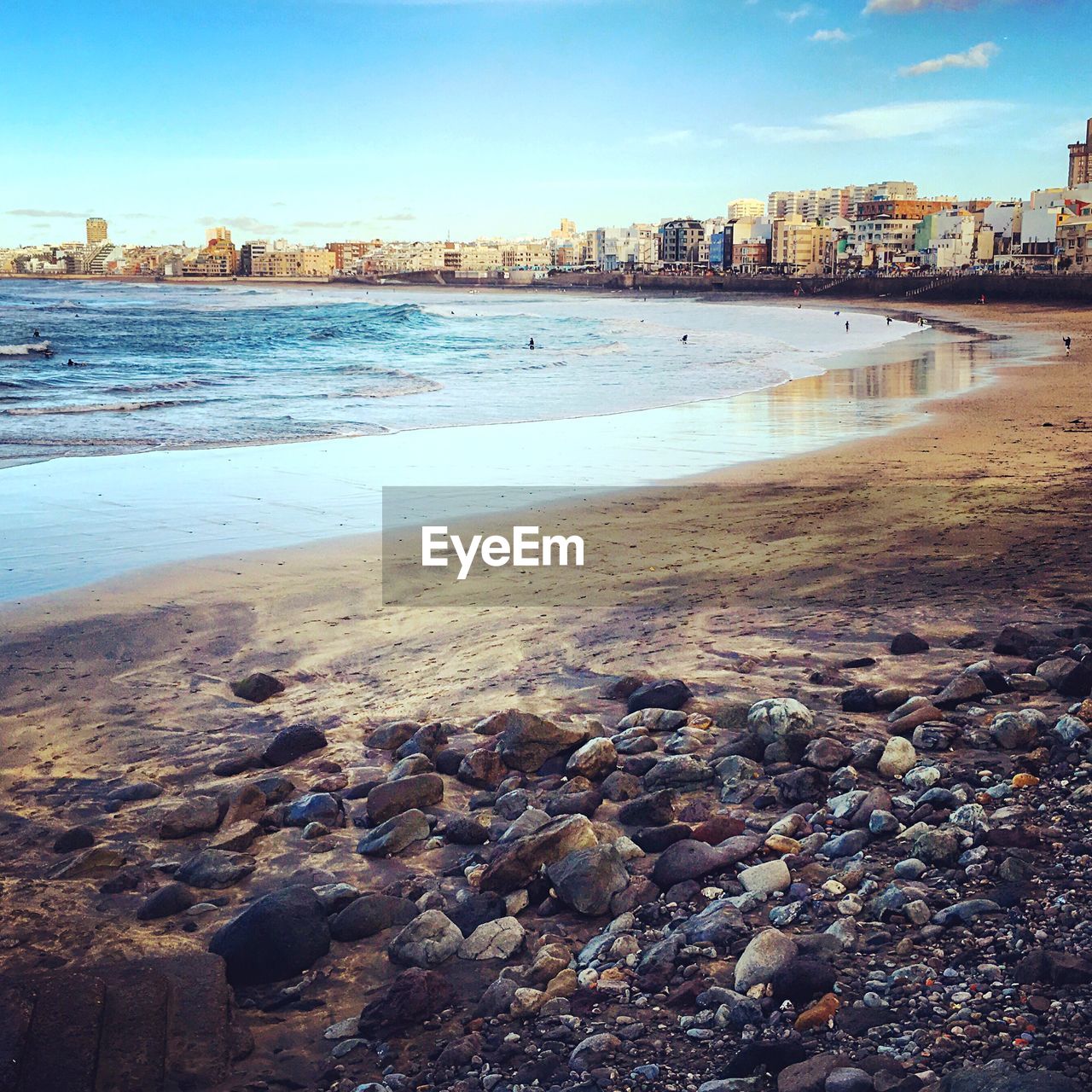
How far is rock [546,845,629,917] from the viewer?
363 centimetres

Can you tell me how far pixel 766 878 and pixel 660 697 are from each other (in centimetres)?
172

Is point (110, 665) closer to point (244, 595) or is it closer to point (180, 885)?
point (244, 595)

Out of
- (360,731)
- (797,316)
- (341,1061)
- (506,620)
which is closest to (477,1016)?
(341,1061)

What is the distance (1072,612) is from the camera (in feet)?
20.9

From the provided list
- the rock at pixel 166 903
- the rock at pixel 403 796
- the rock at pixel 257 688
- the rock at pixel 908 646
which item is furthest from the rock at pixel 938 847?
the rock at pixel 257 688

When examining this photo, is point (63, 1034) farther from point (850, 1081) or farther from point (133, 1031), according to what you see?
point (850, 1081)

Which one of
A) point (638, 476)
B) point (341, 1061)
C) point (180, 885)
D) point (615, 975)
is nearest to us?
point (341, 1061)

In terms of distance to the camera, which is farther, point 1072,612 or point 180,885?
point 1072,612

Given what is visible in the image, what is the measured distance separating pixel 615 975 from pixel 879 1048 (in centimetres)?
81

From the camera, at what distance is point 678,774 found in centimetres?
451

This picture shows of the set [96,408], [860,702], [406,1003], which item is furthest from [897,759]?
[96,408]

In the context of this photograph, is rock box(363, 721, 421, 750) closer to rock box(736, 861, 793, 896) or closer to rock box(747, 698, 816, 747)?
rock box(747, 698, 816, 747)

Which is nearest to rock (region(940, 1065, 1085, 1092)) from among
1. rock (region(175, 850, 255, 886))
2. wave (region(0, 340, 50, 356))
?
rock (region(175, 850, 255, 886))

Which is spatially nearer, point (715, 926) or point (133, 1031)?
point (133, 1031)
